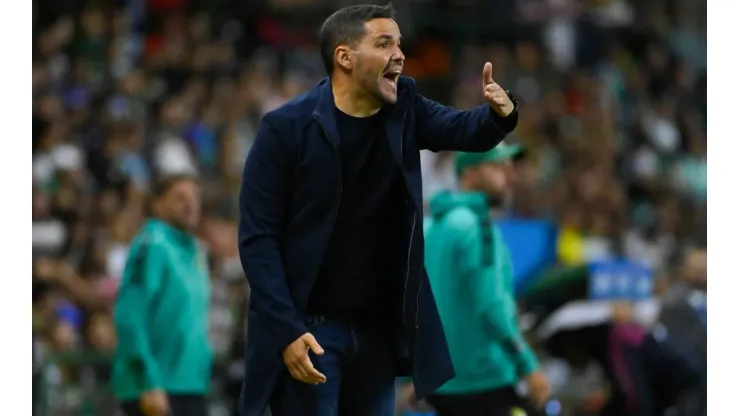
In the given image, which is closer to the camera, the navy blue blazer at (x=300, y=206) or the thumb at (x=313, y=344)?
the thumb at (x=313, y=344)

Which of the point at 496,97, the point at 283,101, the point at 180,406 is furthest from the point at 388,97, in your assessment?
the point at 283,101

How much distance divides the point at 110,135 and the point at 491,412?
966 cm

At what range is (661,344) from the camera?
39.0ft

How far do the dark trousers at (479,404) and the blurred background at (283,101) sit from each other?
368cm

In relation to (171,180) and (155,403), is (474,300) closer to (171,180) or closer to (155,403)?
(155,403)

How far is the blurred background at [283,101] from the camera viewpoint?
516 inches

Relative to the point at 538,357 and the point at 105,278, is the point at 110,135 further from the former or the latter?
the point at 538,357

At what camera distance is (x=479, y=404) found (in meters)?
8.68

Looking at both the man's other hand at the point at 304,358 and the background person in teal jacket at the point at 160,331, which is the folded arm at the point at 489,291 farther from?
the man's other hand at the point at 304,358

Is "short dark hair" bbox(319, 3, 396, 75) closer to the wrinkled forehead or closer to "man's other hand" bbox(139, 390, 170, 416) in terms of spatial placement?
the wrinkled forehead

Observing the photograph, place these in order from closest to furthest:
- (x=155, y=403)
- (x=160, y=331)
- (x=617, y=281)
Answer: (x=155, y=403), (x=160, y=331), (x=617, y=281)

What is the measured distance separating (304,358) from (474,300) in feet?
9.89

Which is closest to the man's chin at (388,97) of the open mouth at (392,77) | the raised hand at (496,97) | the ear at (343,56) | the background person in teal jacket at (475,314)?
the open mouth at (392,77)
